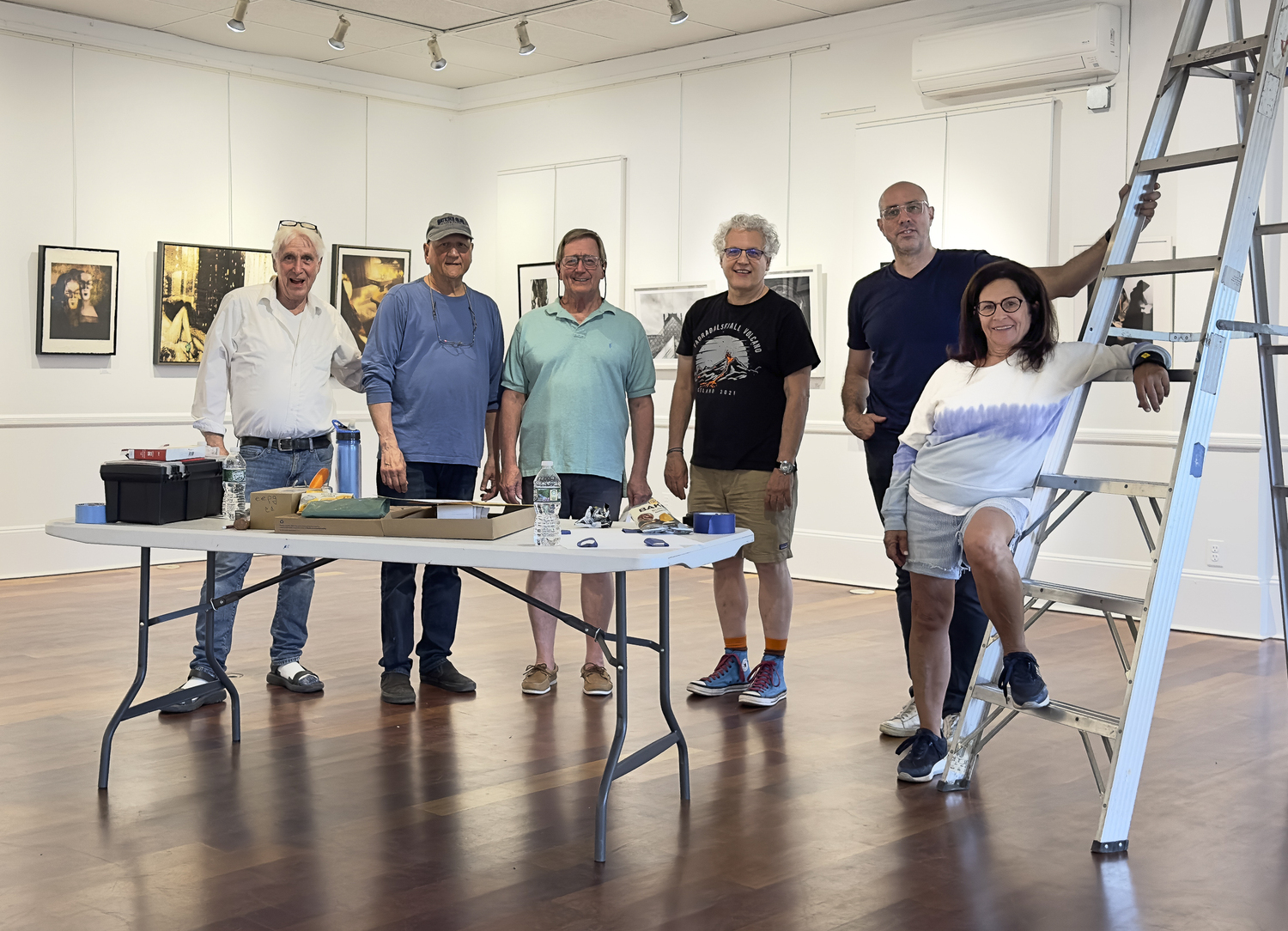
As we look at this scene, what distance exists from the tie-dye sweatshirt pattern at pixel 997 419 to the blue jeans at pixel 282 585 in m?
2.32

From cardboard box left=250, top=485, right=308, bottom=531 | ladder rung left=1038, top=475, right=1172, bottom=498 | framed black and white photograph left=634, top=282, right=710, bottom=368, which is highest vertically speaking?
framed black and white photograph left=634, top=282, right=710, bottom=368

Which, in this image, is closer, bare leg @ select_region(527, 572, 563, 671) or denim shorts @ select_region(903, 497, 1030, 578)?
denim shorts @ select_region(903, 497, 1030, 578)

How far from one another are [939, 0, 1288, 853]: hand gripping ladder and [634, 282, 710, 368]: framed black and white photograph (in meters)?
5.07

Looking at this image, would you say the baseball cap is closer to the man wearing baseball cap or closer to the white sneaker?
the man wearing baseball cap

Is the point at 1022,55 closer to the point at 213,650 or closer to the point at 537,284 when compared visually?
the point at 537,284

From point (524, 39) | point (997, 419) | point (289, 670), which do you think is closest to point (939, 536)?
point (997, 419)

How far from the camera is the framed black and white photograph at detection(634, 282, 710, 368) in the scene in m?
8.84

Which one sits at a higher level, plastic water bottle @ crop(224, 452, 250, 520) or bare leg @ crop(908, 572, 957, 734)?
plastic water bottle @ crop(224, 452, 250, 520)

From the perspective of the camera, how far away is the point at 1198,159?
3.56 meters

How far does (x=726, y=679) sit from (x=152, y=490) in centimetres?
222

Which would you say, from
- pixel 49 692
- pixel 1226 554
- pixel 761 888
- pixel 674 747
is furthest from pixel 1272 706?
pixel 49 692

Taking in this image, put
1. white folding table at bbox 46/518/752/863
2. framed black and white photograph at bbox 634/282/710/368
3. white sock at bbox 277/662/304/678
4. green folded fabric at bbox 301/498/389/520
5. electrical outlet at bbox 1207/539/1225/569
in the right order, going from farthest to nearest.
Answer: framed black and white photograph at bbox 634/282/710/368 → electrical outlet at bbox 1207/539/1225/569 → white sock at bbox 277/662/304/678 → green folded fabric at bbox 301/498/389/520 → white folding table at bbox 46/518/752/863

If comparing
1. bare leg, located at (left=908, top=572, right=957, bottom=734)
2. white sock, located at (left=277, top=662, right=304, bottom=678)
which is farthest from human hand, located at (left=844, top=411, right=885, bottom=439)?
white sock, located at (left=277, top=662, right=304, bottom=678)

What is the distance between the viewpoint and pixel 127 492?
3875mm
